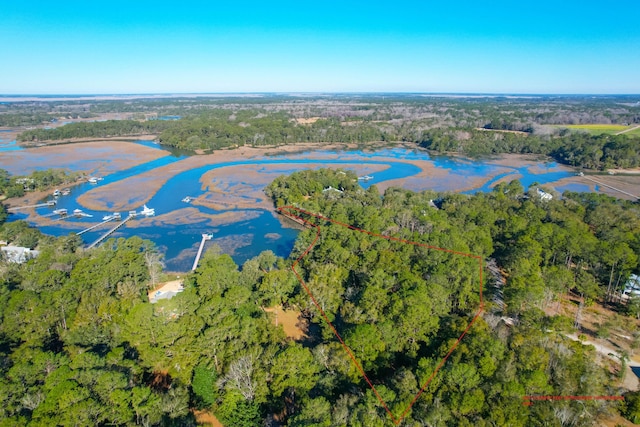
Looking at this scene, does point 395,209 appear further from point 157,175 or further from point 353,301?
point 157,175

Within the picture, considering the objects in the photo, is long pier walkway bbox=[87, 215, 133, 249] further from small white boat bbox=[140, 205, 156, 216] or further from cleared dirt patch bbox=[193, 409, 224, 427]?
cleared dirt patch bbox=[193, 409, 224, 427]

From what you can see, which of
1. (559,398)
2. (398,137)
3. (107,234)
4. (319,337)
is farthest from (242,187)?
(398,137)

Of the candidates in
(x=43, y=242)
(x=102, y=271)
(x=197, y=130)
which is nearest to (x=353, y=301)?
(x=102, y=271)

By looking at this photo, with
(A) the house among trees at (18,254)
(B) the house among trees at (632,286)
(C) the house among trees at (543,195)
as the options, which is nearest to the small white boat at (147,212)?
(A) the house among trees at (18,254)

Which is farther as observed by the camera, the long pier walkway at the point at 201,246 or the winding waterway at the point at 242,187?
the winding waterway at the point at 242,187

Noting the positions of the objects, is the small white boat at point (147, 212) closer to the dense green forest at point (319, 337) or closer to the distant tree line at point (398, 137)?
the dense green forest at point (319, 337)
